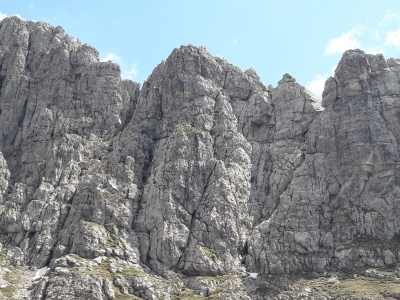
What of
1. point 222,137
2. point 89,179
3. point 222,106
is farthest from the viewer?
point 222,106

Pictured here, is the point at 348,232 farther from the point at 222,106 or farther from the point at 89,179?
the point at 89,179

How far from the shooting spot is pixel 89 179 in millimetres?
160000

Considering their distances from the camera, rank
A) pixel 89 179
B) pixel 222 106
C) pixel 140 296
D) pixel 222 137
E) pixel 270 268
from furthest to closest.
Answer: pixel 222 106 < pixel 222 137 < pixel 89 179 < pixel 270 268 < pixel 140 296

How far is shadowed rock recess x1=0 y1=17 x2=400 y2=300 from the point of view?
133 metres

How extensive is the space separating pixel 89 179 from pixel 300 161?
7342cm

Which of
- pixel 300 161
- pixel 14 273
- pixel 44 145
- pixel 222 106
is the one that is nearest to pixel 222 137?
pixel 222 106

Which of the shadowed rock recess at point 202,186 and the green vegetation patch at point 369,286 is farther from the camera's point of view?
the shadowed rock recess at point 202,186

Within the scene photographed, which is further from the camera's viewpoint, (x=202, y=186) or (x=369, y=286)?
(x=202, y=186)

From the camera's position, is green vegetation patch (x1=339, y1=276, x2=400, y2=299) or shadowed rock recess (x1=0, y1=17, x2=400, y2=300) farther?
shadowed rock recess (x1=0, y1=17, x2=400, y2=300)

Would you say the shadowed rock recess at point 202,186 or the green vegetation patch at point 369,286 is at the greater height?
the shadowed rock recess at point 202,186

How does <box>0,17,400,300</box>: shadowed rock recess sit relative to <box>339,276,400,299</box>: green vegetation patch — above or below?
above

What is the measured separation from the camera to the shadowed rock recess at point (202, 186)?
133m

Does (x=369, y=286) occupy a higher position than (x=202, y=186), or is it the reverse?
(x=202, y=186)

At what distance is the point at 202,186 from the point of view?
15900cm
